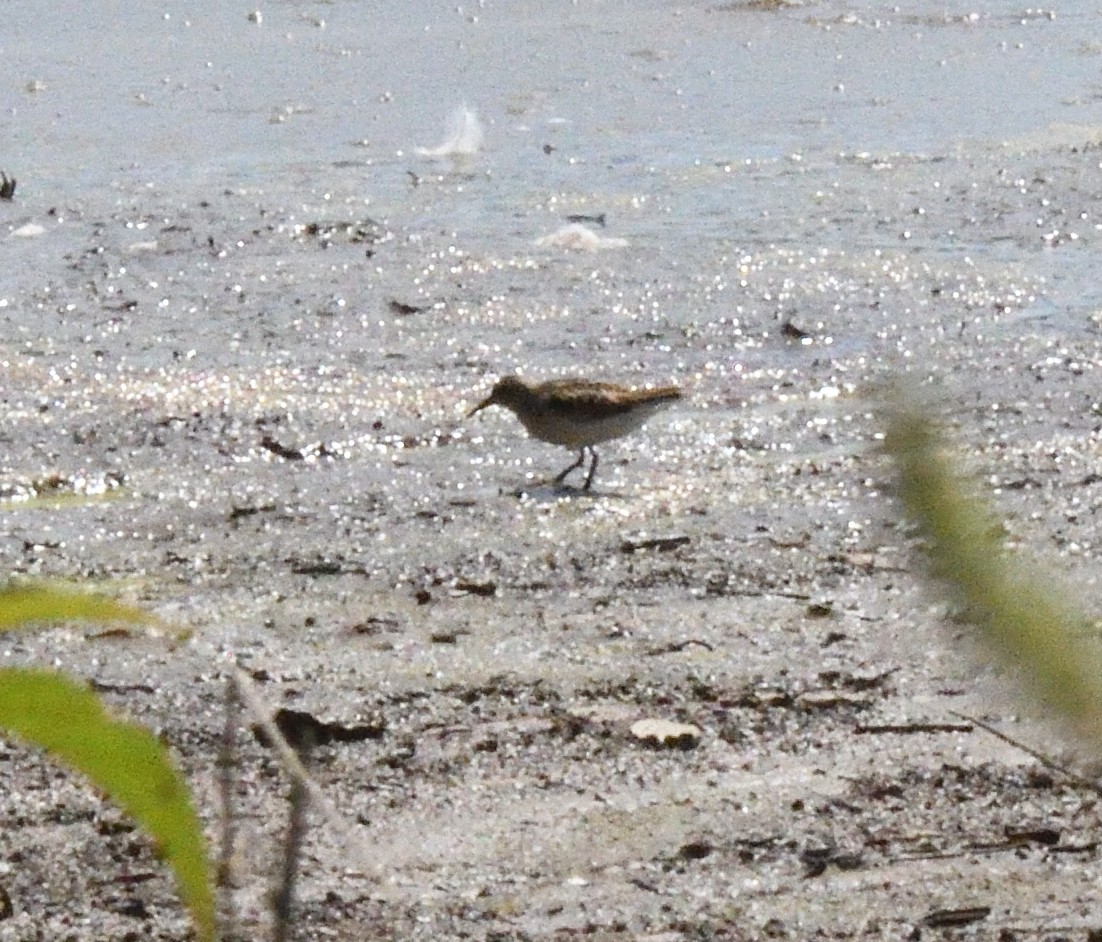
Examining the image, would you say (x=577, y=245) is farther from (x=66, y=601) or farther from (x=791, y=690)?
(x=66, y=601)

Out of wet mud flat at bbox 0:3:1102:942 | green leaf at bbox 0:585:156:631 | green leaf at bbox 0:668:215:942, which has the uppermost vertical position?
wet mud flat at bbox 0:3:1102:942

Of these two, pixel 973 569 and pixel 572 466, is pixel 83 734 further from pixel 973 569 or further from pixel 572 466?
pixel 572 466

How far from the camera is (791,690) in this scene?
16.0 ft

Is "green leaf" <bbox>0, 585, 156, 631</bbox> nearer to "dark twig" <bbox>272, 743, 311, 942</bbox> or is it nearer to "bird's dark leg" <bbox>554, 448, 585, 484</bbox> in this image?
"dark twig" <bbox>272, 743, 311, 942</bbox>

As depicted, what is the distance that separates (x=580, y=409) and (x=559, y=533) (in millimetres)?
739

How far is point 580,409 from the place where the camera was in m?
6.91

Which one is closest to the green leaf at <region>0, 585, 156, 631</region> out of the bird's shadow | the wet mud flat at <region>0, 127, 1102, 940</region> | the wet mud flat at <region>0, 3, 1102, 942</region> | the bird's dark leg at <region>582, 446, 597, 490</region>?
the wet mud flat at <region>0, 3, 1102, 942</region>

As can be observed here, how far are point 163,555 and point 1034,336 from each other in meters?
3.68

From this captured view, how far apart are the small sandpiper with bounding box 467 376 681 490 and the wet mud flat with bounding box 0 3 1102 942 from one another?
162 millimetres

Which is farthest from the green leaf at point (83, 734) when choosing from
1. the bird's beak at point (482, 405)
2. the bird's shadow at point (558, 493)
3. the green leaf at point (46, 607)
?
the bird's beak at point (482, 405)

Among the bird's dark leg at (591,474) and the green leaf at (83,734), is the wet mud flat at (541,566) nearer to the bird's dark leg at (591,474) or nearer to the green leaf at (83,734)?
the bird's dark leg at (591,474)

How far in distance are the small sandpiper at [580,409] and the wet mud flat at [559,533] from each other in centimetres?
16

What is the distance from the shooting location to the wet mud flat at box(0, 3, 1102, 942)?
12.3ft

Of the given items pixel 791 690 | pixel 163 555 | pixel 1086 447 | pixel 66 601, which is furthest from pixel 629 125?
pixel 66 601
